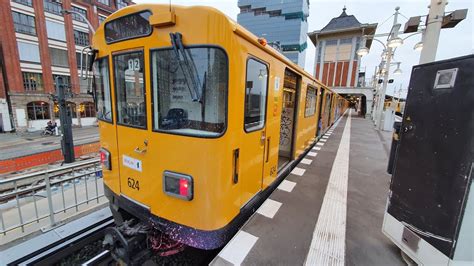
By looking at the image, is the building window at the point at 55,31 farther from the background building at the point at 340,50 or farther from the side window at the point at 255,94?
the background building at the point at 340,50

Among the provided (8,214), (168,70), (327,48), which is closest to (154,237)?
(168,70)

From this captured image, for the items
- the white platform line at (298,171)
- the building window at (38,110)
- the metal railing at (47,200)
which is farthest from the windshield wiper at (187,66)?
the building window at (38,110)

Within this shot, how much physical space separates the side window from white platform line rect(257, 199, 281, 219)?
1.19m

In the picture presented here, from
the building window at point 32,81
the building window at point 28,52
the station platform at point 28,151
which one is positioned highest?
the building window at point 28,52

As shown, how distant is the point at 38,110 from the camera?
18.8 m

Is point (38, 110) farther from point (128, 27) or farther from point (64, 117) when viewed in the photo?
point (128, 27)

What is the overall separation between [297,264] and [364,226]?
1.22 meters

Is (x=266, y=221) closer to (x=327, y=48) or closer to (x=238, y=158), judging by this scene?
(x=238, y=158)

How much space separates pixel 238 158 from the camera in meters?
1.93

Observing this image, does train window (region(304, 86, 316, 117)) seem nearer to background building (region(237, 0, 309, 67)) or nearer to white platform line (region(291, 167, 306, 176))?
white platform line (region(291, 167, 306, 176))

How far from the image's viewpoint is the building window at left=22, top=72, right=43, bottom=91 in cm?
1791

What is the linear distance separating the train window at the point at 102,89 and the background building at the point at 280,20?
128 ft

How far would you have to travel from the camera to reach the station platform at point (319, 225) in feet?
6.27

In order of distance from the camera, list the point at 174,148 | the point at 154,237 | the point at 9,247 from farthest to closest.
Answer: the point at 9,247 → the point at 154,237 → the point at 174,148
